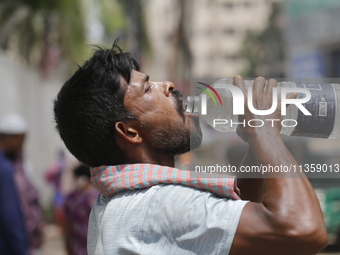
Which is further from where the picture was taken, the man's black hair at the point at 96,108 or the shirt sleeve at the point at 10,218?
the shirt sleeve at the point at 10,218

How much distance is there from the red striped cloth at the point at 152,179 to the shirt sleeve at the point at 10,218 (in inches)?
123

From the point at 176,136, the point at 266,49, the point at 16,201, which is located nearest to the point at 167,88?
the point at 176,136

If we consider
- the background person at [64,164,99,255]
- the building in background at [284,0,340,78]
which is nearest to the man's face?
the background person at [64,164,99,255]

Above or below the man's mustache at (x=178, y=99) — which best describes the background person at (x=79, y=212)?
below

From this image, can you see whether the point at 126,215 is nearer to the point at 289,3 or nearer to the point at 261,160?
the point at 261,160

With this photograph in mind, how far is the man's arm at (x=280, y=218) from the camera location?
5.35 feet

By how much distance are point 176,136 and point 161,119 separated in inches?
2.5

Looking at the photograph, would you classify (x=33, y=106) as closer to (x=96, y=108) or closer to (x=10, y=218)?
(x=10, y=218)

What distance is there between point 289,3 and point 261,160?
63.0ft

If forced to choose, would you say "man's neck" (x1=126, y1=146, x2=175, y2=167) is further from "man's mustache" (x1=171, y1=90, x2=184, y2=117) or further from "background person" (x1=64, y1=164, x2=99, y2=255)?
"background person" (x1=64, y1=164, x2=99, y2=255)

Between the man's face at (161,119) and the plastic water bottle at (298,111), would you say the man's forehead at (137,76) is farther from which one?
the plastic water bottle at (298,111)

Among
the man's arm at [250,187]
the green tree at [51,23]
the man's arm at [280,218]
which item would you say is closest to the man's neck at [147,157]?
the man's arm at [250,187]

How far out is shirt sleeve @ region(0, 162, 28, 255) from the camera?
495cm

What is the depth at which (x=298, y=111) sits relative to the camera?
184 centimetres
